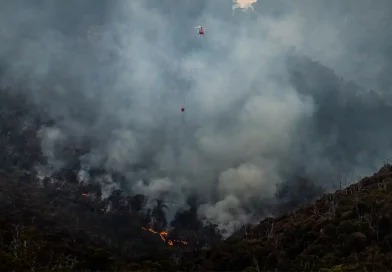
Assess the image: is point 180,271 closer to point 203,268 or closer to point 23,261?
point 203,268

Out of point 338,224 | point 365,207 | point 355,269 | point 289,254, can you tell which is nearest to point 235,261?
point 289,254

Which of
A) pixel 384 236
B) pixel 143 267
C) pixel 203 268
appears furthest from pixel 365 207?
pixel 143 267

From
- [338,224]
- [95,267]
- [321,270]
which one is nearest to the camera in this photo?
[321,270]

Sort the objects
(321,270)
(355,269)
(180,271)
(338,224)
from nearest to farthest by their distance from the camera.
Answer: (355,269) < (321,270) < (180,271) < (338,224)

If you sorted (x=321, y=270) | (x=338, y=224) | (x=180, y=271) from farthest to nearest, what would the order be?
(x=338, y=224) → (x=180, y=271) → (x=321, y=270)

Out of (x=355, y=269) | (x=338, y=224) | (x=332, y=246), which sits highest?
(x=338, y=224)

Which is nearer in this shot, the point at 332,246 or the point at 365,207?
the point at 332,246

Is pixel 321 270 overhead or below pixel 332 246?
below

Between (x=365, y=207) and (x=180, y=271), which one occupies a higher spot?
(x=365, y=207)

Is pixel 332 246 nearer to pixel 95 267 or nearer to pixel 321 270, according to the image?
pixel 321 270
